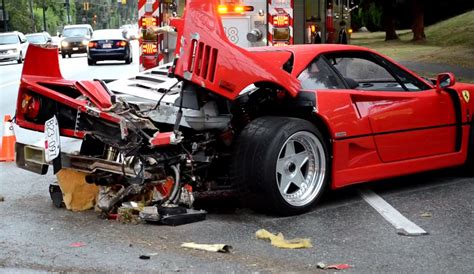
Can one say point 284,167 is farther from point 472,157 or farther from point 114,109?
point 472,157

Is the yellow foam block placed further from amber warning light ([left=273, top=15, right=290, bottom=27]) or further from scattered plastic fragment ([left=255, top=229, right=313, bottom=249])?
amber warning light ([left=273, top=15, right=290, bottom=27])

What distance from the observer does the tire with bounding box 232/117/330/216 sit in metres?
6.38

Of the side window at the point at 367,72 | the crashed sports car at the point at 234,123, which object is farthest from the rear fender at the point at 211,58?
the side window at the point at 367,72

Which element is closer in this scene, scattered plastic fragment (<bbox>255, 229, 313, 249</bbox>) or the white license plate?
scattered plastic fragment (<bbox>255, 229, 313, 249</bbox>)

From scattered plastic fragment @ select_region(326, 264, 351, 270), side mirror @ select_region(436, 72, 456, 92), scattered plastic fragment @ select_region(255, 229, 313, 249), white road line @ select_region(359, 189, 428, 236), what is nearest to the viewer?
scattered plastic fragment @ select_region(326, 264, 351, 270)

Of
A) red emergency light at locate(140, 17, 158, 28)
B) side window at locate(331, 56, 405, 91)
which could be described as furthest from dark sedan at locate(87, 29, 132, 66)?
side window at locate(331, 56, 405, 91)

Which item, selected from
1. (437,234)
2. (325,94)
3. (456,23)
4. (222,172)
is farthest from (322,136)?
(456,23)

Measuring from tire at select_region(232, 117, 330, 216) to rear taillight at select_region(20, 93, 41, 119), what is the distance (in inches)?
72.6

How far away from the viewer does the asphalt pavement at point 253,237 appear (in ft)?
Result: 17.3

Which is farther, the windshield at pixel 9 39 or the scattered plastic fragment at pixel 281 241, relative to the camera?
the windshield at pixel 9 39

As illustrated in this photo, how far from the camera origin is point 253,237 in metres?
5.99

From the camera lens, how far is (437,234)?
608cm

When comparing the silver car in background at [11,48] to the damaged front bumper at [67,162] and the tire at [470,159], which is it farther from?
the tire at [470,159]

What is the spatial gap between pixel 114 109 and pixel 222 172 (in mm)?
1095
